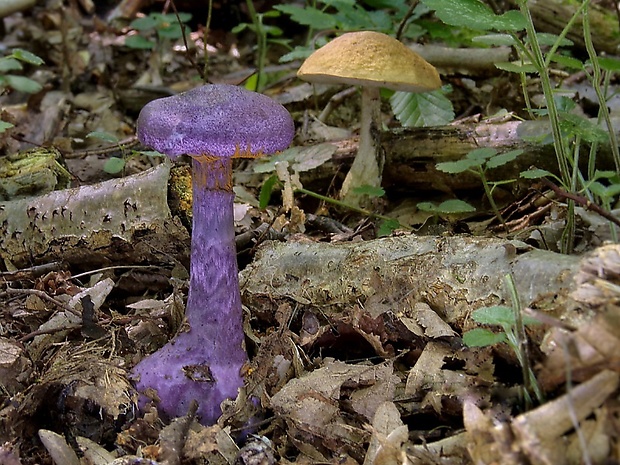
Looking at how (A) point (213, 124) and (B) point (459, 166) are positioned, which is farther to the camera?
(B) point (459, 166)

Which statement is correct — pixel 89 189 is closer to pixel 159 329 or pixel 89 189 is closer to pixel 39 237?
pixel 39 237

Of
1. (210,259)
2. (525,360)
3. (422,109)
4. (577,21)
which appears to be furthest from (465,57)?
(525,360)

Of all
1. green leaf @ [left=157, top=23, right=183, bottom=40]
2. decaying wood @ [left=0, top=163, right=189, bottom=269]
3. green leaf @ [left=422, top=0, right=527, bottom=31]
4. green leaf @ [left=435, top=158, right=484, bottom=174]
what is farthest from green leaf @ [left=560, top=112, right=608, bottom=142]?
green leaf @ [left=157, top=23, right=183, bottom=40]

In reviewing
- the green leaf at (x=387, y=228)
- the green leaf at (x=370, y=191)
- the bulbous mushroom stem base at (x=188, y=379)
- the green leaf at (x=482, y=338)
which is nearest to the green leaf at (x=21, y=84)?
the green leaf at (x=370, y=191)

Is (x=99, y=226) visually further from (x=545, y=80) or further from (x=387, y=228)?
(x=545, y=80)

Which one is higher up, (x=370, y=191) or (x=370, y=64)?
(x=370, y=64)

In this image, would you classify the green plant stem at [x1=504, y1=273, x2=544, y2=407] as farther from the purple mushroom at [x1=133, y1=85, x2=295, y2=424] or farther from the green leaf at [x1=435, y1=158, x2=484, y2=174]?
the green leaf at [x1=435, y1=158, x2=484, y2=174]

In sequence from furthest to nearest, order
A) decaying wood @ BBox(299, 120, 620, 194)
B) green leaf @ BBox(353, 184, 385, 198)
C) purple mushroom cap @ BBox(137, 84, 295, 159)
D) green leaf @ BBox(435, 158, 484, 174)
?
1. decaying wood @ BBox(299, 120, 620, 194)
2. green leaf @ BBox(353, 184, 385, 198)
3. green leaf @ BBox(435, 158, 484, 174)
4. purple mushroom cap @ BBox(137, 84, 295, 159)
